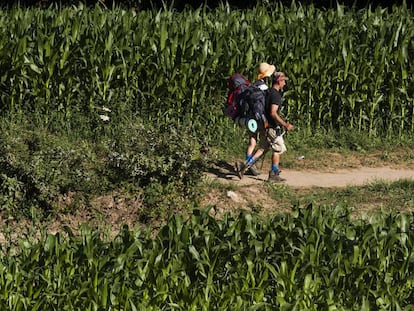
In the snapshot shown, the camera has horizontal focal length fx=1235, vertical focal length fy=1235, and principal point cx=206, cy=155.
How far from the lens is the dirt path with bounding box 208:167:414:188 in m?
13.8

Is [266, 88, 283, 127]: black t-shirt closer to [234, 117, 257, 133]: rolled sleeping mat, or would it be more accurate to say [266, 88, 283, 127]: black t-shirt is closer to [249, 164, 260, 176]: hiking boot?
[234, 117, 257, 133]: rolled sleeping mat

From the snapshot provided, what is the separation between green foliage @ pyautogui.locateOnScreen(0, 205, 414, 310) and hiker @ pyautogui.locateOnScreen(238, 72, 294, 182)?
4615mm

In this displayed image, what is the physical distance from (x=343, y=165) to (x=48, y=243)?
22.1 feet

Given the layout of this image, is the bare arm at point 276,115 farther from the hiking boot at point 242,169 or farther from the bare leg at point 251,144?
the hiking boot at point 242,169

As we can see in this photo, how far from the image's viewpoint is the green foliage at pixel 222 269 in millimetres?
8297

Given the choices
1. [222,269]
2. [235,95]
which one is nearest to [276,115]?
[235,95]

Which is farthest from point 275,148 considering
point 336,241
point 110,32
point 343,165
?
point 336,241

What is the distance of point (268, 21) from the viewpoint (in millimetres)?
16047

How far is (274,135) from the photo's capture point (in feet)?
45.0

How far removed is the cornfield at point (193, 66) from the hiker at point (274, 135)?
94 centimetres

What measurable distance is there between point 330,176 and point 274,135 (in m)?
1.00

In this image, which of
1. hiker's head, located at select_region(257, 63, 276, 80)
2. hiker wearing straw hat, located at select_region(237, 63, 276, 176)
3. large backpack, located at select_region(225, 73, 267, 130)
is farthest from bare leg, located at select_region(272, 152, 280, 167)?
hiker's head, located at select_region(257, 63, 276, 80)

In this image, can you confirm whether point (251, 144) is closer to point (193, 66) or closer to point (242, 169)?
point (242, 169)

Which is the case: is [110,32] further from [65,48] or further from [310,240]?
[310,240]
